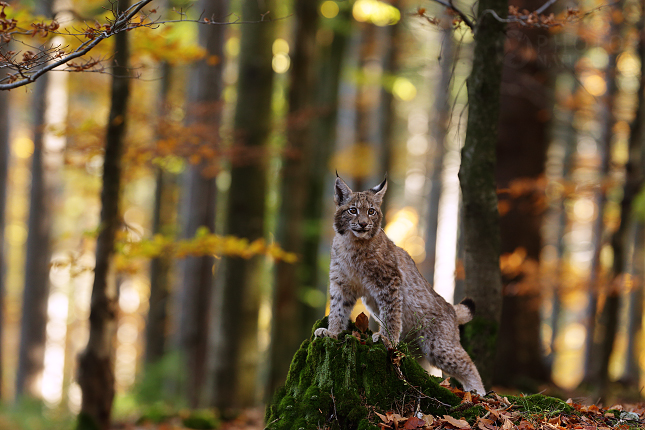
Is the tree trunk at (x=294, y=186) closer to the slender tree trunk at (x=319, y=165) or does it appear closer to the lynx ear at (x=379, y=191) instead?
the slender tree trunk at (x=319, y=165)

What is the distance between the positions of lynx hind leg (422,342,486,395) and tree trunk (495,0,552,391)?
5362 millimetres

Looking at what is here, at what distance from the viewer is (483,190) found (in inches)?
235

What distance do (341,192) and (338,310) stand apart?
1.09m

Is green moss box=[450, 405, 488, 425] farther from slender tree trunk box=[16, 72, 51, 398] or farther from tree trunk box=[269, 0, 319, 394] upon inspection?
slender tree trunk box=[16, 72, 51, 398]

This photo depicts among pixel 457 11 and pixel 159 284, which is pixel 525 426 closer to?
pixel 457 11

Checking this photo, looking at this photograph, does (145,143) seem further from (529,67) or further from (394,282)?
(529,67)

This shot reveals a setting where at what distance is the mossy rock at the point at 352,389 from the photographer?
430cm

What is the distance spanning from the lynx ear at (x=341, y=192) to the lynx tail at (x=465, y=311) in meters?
1.74

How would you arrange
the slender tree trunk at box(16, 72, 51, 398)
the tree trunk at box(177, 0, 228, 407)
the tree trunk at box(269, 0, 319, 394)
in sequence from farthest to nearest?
the slender tree trunk at box(16, 72, 51, 398)
the tree trunk at box(177, 0, 228, 407)
the tree trunk at box(269, 0, 319, 394)

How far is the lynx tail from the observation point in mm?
5683

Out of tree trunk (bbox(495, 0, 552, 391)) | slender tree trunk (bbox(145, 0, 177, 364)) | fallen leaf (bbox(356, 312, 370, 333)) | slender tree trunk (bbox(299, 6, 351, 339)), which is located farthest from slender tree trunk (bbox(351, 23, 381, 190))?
fallen leaf (bbox(356, 312, 370, 333))

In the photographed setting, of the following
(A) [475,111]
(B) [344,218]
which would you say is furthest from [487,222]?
(B) [344,218]

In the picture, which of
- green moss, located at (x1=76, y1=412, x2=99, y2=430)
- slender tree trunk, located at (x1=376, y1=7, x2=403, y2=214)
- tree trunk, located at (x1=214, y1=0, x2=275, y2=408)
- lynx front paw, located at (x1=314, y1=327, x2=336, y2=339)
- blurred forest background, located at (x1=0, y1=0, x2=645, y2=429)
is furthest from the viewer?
slender tree trunk, located at (x1=376, y1=7, x2=403, y2=214)

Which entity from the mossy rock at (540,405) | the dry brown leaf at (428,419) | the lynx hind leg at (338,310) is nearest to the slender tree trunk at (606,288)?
the mossy rock at (540,405)
